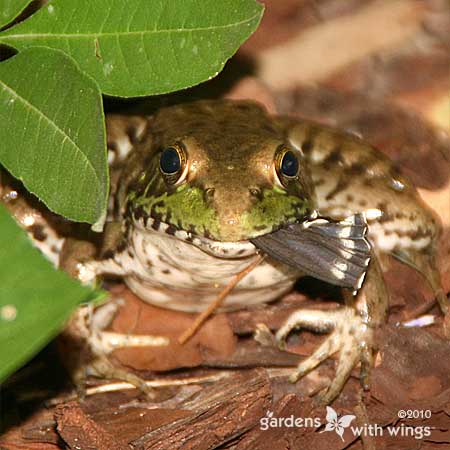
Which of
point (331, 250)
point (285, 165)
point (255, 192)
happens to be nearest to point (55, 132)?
point (255, 192)

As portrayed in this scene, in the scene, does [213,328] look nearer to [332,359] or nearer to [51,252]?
[332,359]

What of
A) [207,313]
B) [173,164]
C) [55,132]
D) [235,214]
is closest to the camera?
[55,132]

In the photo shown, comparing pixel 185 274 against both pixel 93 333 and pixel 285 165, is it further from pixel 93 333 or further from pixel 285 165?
pixel 285 165

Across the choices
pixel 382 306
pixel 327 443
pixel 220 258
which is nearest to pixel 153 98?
pixel 220 258

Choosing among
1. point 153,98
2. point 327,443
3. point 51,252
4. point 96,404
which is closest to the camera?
point 327,443

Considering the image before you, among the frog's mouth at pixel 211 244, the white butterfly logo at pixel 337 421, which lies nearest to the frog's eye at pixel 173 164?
the frog's mouth at pixel 211 244
